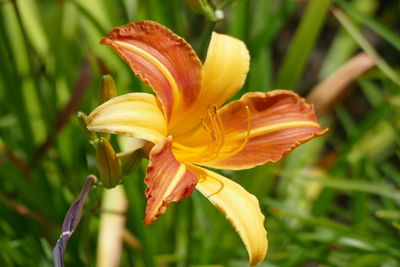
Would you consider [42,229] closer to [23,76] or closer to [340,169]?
[23,76]

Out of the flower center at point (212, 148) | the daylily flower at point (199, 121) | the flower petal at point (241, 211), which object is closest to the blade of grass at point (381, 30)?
the daylily flower at point (199, 121)

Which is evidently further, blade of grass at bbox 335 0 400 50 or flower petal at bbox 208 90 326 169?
blade of grass at bbox 335 0 400 50

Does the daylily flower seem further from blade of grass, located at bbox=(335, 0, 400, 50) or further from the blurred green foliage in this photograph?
blade of grass, located at bbox=(335, 0, 400, 50)

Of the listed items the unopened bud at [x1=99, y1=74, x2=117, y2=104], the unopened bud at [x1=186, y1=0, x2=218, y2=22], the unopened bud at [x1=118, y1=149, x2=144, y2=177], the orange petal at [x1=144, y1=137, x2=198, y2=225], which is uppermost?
the unopened bud at [x1=186, y1=0, x2=218, y2=22]

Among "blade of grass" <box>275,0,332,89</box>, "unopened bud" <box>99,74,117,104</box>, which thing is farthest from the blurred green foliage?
"unopened bud" <box>99,74,117,104</box>

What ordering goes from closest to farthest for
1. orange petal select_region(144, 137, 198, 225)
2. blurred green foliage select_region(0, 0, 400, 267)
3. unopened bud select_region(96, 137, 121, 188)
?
1. orange petal select_region(144, 137, 198, 225)
2. unopened bud select_region(96, 137, 121, 188)
3. blurred green foliage select_region(0, 0, 400, 267)

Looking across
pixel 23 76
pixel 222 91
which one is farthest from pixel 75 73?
pixel 222 91

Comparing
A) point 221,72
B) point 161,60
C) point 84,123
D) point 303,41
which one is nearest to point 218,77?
point 221,72
